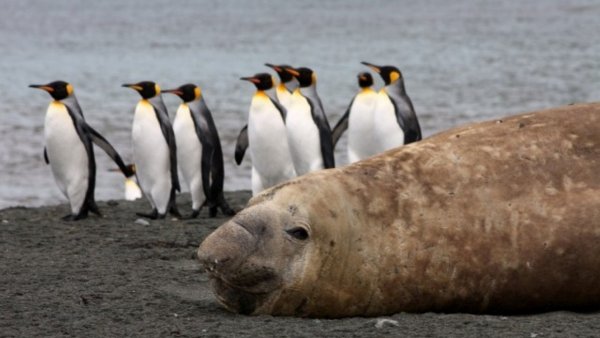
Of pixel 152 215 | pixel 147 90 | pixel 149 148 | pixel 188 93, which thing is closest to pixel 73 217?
pixel 152 215

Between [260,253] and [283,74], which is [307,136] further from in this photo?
[260,253]

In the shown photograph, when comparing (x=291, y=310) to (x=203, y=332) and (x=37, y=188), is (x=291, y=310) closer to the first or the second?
(x=203, y=332)

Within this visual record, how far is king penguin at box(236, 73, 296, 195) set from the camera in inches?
466

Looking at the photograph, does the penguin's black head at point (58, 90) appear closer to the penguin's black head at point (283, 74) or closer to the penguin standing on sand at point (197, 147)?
the penguin standing on sand at point (197, 147)

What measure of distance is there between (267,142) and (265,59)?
2565 cm

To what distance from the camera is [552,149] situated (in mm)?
5750

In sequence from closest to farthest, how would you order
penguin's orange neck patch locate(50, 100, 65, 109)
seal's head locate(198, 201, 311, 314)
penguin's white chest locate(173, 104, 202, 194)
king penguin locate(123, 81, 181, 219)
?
seal's head locate(198, 201, 311, 314), king penguin locate(123, 81, 181, 219), penguin's orange neck patch locate(50, 100, 65, 109), penguin's white chest locate(173, 104, 202, 194)

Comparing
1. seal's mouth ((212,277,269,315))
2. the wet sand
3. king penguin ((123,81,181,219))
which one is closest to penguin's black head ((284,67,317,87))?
king penguin ((123,81,181,219))

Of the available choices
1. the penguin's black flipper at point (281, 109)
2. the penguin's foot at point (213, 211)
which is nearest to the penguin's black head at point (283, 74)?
the penguin's black flipper at point (281, 109)

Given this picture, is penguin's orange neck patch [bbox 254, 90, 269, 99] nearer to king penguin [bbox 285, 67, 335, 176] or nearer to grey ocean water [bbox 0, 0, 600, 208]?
king penguin [bbox 285, 67, 335, 176]

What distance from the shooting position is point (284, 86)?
13.3m

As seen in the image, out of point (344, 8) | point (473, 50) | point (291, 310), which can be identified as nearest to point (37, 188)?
point (291, 310)

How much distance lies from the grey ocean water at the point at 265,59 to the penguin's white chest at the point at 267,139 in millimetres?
2011

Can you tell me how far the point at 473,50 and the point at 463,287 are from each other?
35.2m
